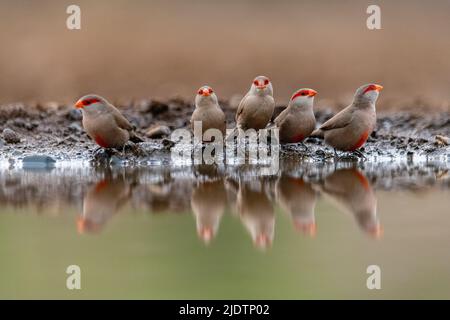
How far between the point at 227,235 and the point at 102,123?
390 cm

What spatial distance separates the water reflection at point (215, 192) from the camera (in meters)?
5.81

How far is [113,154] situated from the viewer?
9.41 m

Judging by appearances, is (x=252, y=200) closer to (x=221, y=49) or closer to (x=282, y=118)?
(x=282, y=118)

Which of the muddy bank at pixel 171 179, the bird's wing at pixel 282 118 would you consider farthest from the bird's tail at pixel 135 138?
the bird's wing at pixel 282 118

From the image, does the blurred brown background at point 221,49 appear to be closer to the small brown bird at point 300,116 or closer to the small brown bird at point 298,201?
the small brown bird at point 300,116

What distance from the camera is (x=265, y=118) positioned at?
30.5 feet

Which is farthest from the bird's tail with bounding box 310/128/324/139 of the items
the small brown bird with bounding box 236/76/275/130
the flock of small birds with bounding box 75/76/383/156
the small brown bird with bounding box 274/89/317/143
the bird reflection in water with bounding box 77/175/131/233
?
the bird reflection in water with bounding box 77/175/131/233

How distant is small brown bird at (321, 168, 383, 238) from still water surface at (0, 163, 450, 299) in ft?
0.04

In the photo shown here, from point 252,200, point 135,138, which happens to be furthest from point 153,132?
point 252,200

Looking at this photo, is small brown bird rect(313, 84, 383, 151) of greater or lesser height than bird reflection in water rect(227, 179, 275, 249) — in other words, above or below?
above

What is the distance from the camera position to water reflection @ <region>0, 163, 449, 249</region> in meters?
5.81

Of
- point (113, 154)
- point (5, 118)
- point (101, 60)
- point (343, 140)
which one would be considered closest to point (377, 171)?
point (343, 140)

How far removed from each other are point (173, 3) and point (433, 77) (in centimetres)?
541

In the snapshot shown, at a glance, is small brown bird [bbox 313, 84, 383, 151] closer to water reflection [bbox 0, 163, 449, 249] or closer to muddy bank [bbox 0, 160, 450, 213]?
muddy bank [bbox 0, 160, 450, 213]
